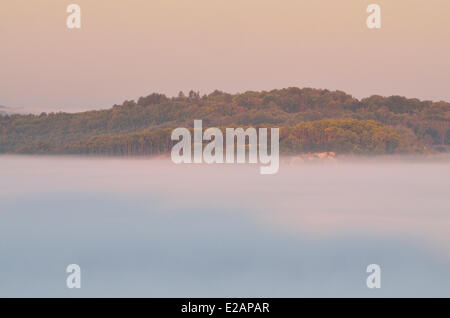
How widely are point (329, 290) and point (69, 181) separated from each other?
32.5 meters

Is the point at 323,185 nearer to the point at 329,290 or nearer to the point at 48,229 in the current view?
the point at 48,229

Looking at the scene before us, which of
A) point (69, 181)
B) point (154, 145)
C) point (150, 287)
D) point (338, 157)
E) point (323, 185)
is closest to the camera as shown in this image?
point (150, 287)

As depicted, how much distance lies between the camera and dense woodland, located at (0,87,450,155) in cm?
6694

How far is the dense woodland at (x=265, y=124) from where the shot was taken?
220ft

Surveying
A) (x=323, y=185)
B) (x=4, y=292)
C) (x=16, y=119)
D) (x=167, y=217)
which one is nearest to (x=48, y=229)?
(x=167, y=217)

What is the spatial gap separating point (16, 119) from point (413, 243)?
3990 inches

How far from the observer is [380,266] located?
14.9m

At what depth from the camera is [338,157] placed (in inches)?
2518

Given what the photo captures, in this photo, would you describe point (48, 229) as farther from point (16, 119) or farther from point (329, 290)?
point (16, 119)

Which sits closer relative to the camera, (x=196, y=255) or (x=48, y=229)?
(x=196, y=255)

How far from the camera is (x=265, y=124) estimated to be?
7588 cm
